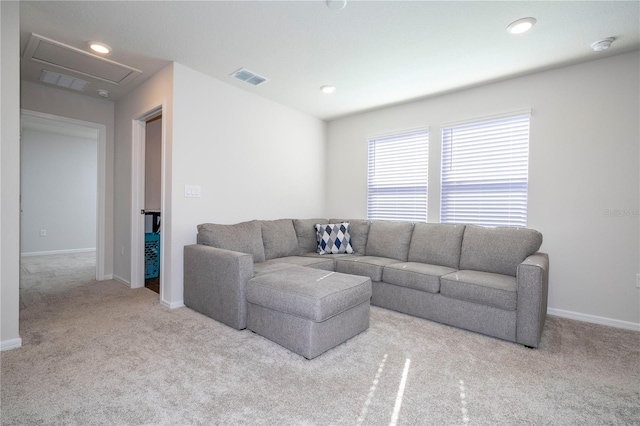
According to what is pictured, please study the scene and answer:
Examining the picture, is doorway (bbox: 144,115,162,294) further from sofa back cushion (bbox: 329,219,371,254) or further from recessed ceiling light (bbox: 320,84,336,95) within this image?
sofa back cushion (bbox: 329,219,371,254)

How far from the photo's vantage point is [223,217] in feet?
11.6

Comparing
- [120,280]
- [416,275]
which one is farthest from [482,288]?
[120,280]

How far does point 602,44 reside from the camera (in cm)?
253

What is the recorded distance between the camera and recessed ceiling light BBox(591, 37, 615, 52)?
2.47 metres

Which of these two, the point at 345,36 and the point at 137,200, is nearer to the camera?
the point at 345,36

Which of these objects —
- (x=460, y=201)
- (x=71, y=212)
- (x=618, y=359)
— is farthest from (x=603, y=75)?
(x=71, y=212)

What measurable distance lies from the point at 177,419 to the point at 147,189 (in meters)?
4.00

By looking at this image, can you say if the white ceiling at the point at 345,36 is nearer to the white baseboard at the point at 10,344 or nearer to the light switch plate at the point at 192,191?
the light switch plate at the point at 192,191

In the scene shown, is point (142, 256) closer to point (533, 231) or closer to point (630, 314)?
point (533, 231)

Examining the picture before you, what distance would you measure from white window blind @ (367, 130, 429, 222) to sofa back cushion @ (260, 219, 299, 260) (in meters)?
1.28

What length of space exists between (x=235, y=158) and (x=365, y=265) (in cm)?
195

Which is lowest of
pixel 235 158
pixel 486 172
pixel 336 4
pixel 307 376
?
pixel 307 376

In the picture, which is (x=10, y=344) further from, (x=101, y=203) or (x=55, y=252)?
(x=55, y=252)

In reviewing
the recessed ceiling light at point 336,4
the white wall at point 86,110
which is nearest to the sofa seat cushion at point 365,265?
the recessed ceiling light at point 336,4
